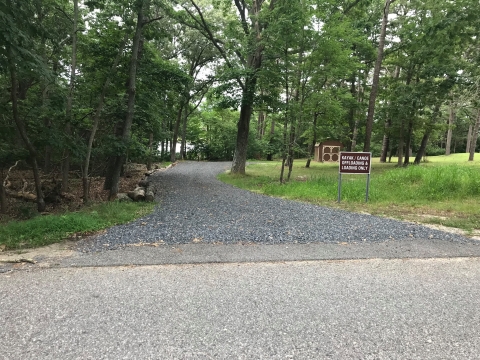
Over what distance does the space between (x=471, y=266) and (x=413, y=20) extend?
17.0m

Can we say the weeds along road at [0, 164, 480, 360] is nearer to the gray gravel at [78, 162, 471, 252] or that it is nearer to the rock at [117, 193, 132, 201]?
the gray gravel at [78, 162, 471, 252]

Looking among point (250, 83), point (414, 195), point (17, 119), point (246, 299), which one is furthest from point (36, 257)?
point (250, 83)

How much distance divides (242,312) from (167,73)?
9.26 metres

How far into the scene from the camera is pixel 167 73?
1023cm

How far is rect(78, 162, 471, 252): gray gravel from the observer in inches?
193

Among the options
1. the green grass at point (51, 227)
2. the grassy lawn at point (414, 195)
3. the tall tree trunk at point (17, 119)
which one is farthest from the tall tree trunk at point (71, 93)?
the grassy lawn at point (414, 195)

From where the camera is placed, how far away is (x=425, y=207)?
7.60m

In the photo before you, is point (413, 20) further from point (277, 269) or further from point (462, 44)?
point (277, 269)

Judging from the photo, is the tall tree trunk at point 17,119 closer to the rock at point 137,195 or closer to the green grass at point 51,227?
the green grass at point 51,227

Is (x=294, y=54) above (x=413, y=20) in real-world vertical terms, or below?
below

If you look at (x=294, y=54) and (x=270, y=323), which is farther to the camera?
(x=294, y=54)


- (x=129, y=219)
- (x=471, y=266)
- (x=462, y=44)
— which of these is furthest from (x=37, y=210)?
(x=462, y=44)

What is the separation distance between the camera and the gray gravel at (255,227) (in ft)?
16.1

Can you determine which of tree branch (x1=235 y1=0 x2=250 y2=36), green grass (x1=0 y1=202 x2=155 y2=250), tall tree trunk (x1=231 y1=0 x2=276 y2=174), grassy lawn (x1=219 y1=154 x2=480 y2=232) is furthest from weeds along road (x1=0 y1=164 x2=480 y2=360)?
tree branch (x1=235 y1=0 x2=250 y2=36)
